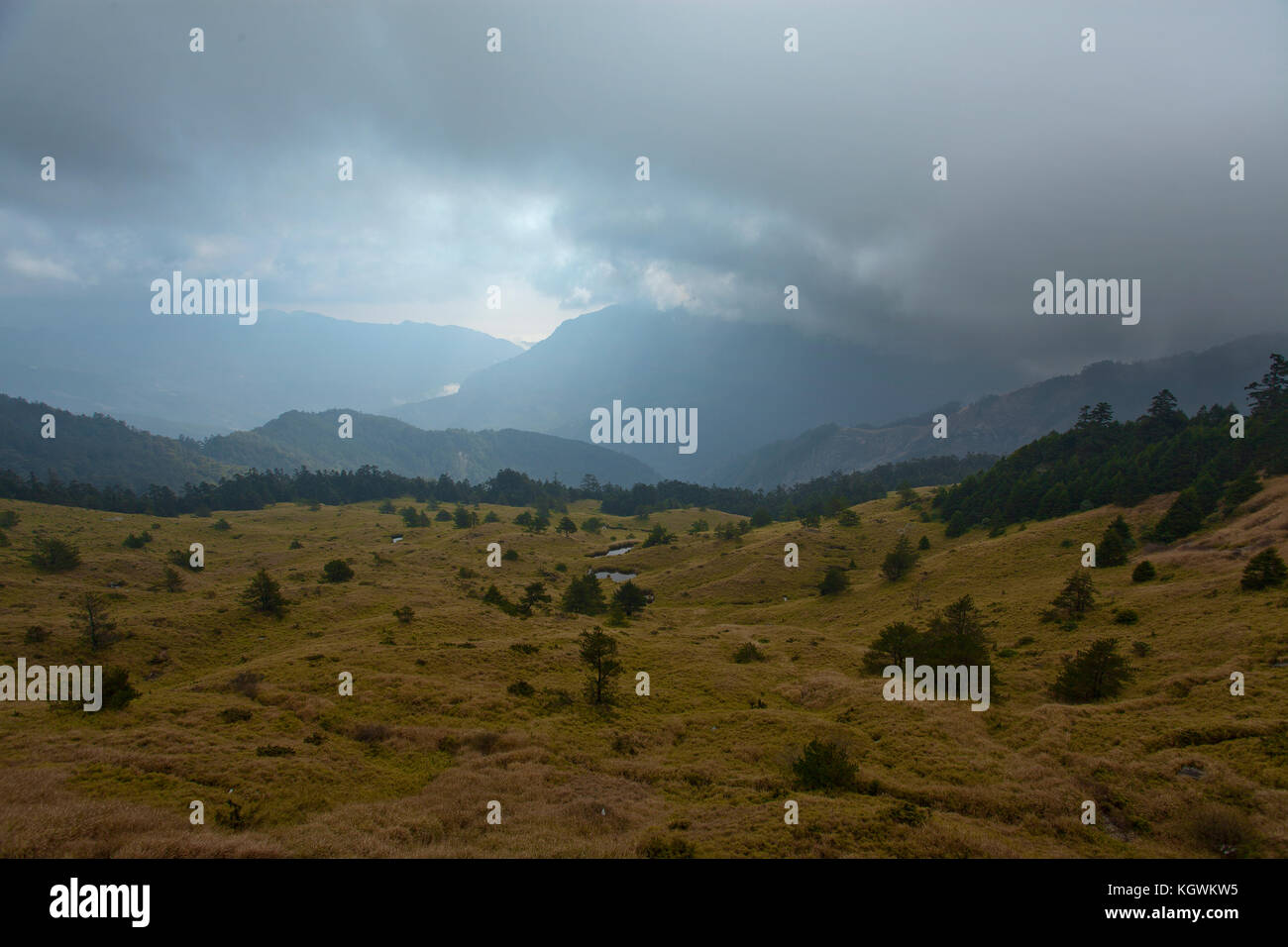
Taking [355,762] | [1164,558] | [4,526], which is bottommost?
[355,762]

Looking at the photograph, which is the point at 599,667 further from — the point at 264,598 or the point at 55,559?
the point at 55,559

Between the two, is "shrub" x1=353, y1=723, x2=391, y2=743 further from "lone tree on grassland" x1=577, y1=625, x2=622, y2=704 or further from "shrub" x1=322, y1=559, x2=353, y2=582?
"shrub" x1=322, y1=559, x2=353, y2=582

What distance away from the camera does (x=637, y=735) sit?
2962 cm

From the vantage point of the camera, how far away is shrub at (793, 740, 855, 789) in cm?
2184

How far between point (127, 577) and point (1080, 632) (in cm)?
11017

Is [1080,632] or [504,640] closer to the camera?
[1080,632]

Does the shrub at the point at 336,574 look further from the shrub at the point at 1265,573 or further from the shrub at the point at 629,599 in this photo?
the shrub at the point at 1265,573

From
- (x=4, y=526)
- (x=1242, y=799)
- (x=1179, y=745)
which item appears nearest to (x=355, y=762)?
(x=1242, y=799)

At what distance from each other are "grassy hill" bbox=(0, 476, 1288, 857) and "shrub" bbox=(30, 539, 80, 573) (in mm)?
11047

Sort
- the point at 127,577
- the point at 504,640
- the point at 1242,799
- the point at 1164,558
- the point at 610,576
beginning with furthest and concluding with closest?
1. the point at 610,576
2. the point at 127,577
3. the point at 1164,558
4. the point at 504,640
5. the point at 1242,799

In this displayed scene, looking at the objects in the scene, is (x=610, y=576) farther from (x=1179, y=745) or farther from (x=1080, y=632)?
(x=1179, y=745)

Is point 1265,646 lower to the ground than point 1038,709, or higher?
higher

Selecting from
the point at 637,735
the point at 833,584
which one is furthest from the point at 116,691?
the point at 833,584

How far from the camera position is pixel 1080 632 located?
4156cm
